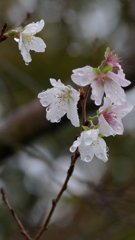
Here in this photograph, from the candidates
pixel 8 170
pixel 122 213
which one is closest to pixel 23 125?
pixel 122 213

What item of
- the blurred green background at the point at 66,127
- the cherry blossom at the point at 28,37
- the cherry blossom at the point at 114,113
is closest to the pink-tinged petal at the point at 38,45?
the cherry blossom at the point at 28,37

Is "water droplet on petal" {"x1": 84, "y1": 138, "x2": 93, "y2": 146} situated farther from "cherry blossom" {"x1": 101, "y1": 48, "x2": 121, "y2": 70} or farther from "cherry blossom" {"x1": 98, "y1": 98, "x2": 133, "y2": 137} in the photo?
"cherry blossom" {"x1": 101, "y1": 48, "x2": 121, "y2": 70}

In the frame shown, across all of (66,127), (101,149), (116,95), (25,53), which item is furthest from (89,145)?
(66,127)

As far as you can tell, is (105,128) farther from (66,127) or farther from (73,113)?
(66,127)

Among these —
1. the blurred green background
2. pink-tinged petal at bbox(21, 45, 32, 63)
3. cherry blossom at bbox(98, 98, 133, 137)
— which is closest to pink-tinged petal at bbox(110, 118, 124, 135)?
cherry blossom at bbox(98, 98, 133, 137)

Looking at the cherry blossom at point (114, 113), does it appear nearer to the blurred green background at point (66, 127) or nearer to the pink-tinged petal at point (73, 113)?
the pink-tinged petal at point (73, 113)

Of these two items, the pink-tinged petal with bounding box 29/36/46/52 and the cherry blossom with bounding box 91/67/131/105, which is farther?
the pink-tinged petal with bounding box 29/36/46/52

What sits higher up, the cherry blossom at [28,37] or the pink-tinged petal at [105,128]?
the cherry blossom at [28,37]
